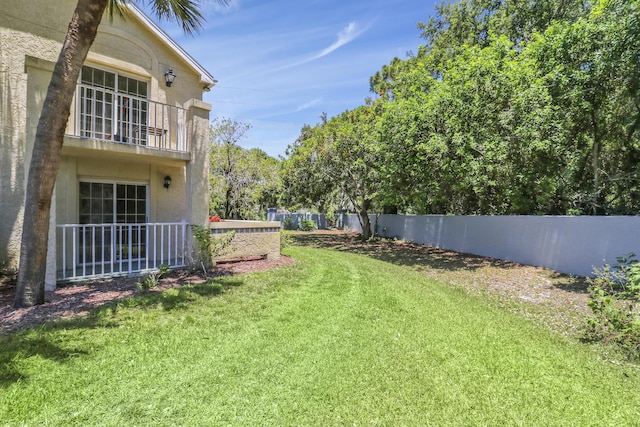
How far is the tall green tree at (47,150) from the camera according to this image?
17.2 ft

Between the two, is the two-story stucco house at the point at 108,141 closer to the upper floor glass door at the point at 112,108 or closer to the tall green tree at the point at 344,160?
the upper floor glass door at the point at 112,108

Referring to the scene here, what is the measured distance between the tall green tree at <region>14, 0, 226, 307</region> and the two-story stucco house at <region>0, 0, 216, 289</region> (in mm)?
963

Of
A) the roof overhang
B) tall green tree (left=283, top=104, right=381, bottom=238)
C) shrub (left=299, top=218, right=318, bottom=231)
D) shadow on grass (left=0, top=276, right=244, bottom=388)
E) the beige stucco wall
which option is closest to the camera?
shadow on grass (left=0, top=276, right=244, bottom=388)

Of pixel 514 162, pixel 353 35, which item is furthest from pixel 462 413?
pixel 353 35

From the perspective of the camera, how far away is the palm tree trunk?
17.2 ft

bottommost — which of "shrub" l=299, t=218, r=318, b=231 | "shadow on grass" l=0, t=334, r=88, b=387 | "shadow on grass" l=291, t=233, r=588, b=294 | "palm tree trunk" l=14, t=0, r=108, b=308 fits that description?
"shadow on grass" l=291, t=233, r=588, b=294

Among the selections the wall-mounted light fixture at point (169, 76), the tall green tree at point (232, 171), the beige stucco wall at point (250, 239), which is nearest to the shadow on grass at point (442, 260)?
the beige stucco wall at point (250, 239)

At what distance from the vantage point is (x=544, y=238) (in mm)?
10820

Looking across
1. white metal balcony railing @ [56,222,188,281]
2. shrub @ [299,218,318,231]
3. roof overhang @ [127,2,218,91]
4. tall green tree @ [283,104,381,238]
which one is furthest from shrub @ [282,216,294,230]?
white metal balcony railing @ [56,222,188,281]

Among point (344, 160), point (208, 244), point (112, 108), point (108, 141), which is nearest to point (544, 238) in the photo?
point (344, 160)

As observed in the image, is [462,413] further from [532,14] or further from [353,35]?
[532,14]

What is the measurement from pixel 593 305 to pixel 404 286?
12.3ft

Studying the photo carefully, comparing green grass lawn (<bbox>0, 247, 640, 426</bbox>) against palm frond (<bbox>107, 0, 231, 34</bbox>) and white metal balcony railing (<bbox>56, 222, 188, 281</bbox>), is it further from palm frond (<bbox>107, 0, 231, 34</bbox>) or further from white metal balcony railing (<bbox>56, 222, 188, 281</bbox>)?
palm frond (<bbox>107, 0, 231, 34</bbox>)

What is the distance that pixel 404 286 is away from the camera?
26.8ft
